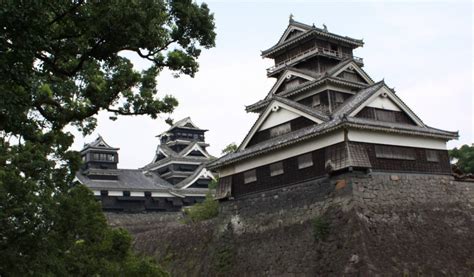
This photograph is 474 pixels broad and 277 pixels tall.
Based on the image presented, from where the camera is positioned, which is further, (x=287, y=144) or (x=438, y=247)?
(x=287, y=144)

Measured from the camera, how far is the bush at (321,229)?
19.1 metres

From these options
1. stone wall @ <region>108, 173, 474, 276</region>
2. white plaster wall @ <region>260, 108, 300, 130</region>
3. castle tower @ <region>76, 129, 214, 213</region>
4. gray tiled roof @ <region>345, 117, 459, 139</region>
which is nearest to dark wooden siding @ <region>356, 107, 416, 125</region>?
gray tiled roof @ <region>345, 117, 459, 139</region>

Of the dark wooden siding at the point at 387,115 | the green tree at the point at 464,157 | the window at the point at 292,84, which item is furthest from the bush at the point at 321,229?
the green tree at the point at 464,157

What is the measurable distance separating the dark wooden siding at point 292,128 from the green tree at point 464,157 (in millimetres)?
15631

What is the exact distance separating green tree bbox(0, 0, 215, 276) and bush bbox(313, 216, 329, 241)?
9.46m

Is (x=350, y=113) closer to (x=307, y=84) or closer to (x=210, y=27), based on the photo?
(x=307, y=84)

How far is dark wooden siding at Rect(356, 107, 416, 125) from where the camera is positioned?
840 inches

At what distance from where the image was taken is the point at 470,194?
22.6m

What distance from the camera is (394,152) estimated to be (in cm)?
2062

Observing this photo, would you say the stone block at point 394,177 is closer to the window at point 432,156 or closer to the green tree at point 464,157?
the window at point 432,156

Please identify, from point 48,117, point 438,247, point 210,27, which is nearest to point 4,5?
point 48,117

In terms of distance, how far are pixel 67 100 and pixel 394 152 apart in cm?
1418

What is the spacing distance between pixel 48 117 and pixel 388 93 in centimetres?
1585

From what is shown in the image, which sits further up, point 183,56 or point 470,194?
point 183,56
